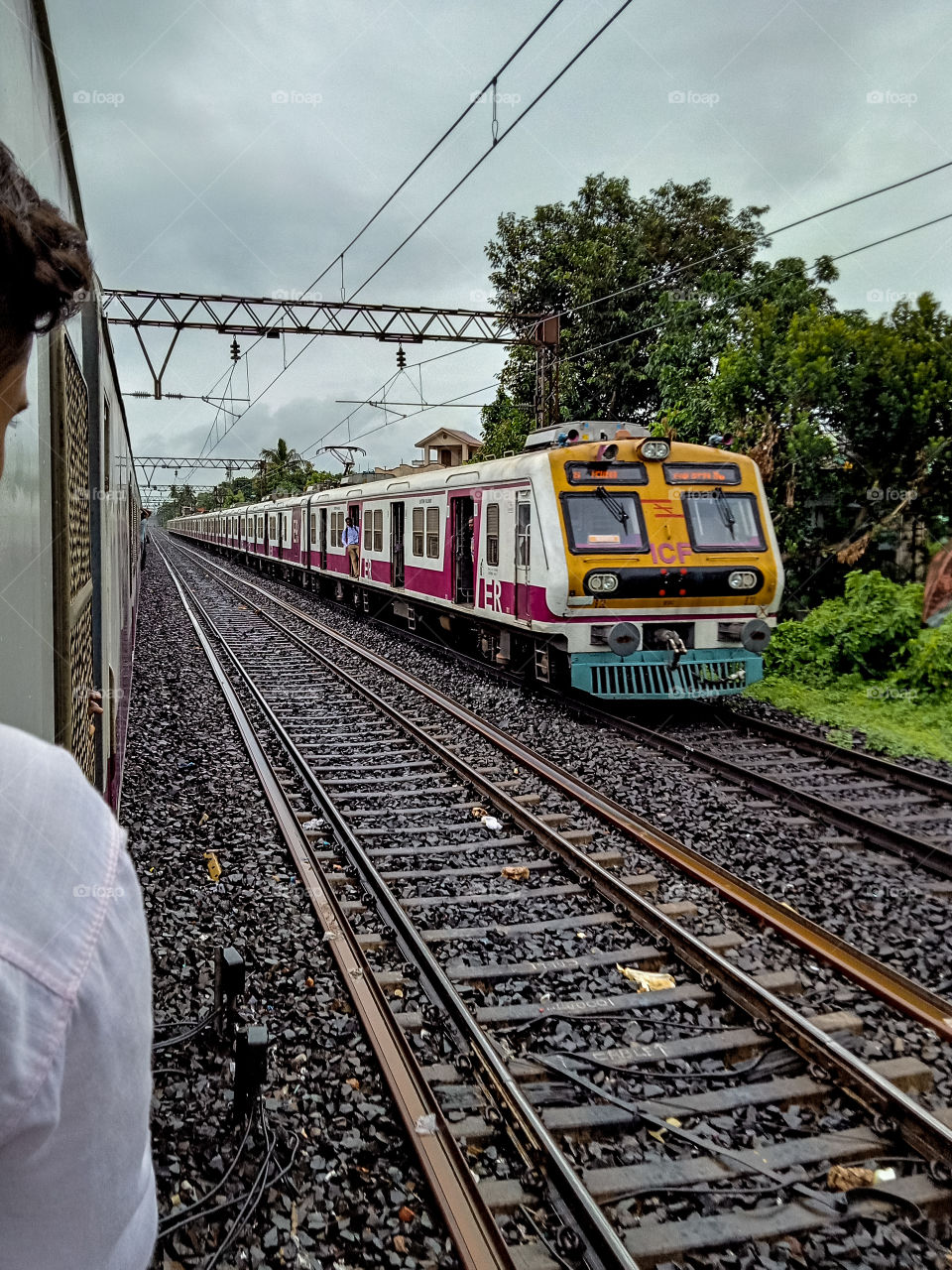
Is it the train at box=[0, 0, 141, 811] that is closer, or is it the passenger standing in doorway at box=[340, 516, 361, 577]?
the train at box=[0, 0, 141, 811]

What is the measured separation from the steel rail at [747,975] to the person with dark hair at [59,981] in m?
3.24

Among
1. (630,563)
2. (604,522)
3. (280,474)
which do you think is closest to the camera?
(630,563)

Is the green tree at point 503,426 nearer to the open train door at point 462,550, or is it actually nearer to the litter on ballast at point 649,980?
the open train door at point 462,550

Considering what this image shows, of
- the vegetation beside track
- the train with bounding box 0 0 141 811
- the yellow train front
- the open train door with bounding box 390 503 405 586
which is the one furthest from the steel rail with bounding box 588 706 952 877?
the open train door with bounding box 390 503 405 586

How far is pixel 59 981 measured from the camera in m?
0.69

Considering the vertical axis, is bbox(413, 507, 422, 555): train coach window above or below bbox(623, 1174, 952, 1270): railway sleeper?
above

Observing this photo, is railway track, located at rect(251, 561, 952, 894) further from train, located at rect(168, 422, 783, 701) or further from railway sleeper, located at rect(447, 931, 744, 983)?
railway sleeper, located at rect(447, 931, 744, 983)

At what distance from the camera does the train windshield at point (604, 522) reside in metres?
9.23

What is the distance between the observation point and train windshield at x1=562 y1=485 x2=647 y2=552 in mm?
9234

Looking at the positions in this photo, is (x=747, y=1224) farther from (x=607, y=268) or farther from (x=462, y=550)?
(x=607, y=268)

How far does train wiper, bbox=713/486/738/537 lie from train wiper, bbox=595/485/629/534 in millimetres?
1152

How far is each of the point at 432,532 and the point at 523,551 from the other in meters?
3.69

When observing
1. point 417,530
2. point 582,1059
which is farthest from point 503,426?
point 582,1059

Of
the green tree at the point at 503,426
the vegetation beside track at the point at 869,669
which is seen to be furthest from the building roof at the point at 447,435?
the vegetation beside track at the point at 869,669
